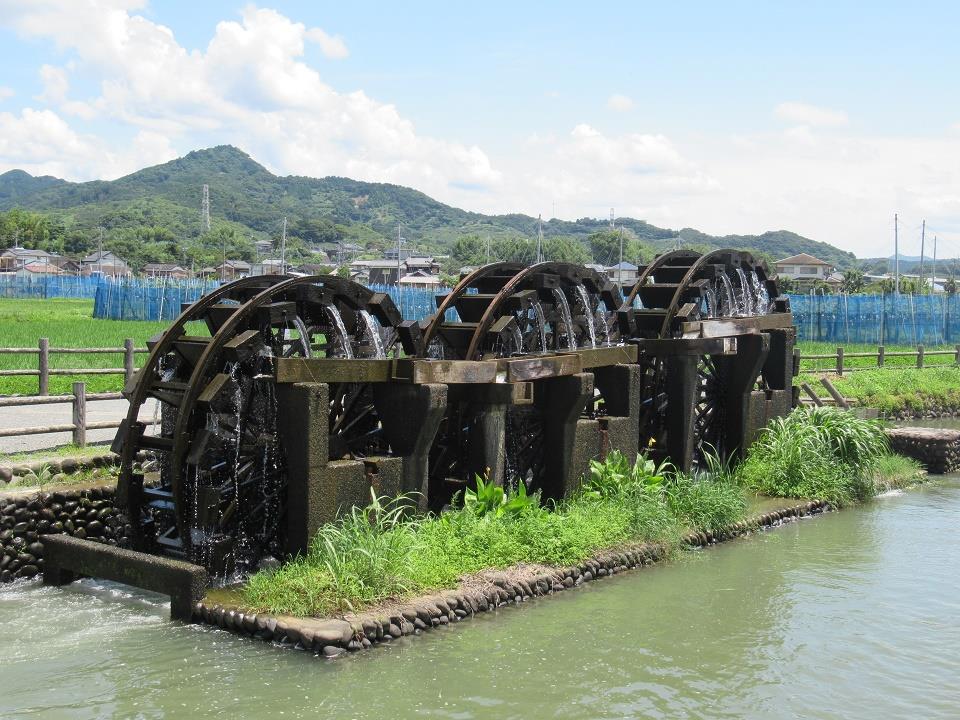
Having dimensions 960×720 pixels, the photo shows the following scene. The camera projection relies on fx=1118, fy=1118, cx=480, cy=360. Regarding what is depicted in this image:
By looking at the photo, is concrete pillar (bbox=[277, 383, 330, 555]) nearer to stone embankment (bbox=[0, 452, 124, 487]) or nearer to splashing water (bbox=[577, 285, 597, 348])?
stone embankment (bbox=[0, 452, 124, 487])

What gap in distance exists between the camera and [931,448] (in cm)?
2031

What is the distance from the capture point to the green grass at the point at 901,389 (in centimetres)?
2803

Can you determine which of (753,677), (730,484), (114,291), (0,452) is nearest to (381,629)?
(753,677)

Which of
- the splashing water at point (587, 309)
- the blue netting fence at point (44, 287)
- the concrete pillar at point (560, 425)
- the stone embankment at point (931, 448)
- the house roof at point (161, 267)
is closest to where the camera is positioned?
the concrete pillar at point (560, 425)

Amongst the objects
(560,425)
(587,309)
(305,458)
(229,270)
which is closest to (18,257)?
(229,270)

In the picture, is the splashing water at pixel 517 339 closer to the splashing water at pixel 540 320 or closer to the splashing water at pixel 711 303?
the splashing water at pixel 540 320

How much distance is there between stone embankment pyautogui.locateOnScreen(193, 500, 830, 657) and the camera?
9.12 meters

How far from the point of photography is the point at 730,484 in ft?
52.2

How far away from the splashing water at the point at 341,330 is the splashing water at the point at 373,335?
0.26m

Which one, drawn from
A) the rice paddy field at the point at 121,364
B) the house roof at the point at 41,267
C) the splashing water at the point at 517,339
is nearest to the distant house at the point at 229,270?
the house roof at the point at 41,267

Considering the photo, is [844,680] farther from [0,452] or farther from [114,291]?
[114,291]

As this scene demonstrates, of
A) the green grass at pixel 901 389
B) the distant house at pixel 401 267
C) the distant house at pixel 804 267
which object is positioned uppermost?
the distant house at pixel 804 267

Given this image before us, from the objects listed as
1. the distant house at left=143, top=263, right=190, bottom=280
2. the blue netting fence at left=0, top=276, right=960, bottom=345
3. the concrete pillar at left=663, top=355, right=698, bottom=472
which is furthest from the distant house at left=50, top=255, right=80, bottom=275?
the concrete pillar at left=663, top=355, right=698, bottom=472

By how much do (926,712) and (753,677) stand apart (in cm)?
134
